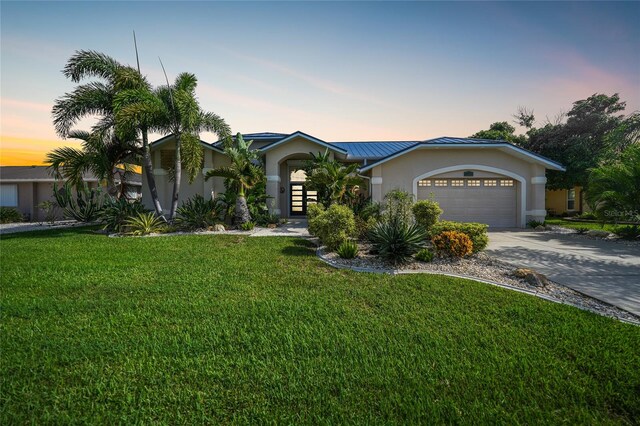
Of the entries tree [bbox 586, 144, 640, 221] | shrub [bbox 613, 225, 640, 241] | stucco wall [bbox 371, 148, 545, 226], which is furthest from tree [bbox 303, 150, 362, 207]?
shrub [bbox 613, 225, 640, 241]

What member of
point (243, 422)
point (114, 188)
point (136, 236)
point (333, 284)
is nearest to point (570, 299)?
point (333, 284)

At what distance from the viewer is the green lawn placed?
7.97ft

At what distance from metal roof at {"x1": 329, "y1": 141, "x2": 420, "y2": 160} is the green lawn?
12.4 metres

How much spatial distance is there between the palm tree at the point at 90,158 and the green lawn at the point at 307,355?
8713 millimetres

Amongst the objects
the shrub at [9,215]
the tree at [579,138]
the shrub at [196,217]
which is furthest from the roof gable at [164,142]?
the tree at [579,138]

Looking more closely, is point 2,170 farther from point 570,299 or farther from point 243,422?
point 570,299

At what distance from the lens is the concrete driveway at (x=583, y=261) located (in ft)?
17.1

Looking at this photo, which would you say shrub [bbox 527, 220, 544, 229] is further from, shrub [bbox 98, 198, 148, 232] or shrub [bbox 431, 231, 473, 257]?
shrub [bbox 98, 198, 148, 232]

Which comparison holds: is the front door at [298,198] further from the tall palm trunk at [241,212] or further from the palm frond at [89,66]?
the palm frond at [89,66]

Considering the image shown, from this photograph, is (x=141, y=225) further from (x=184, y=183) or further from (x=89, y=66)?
(x=89, y=66)

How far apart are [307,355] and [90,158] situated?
1441cm

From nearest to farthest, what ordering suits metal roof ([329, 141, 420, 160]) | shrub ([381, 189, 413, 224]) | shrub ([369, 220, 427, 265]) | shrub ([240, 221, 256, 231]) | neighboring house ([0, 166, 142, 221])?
shrub ([369, 220, 427, 265])
shrub ([381, 189, 413, 224])
shrub ([240, 221, 256, 231])
metal roof ([329, 141, 420, 160])
neighboring house ([0, 166, 142, 221])

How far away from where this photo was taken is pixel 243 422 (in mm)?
2301

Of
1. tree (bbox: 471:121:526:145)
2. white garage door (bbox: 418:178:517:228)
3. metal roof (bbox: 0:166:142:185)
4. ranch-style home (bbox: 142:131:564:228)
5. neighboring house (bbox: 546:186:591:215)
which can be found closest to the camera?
ranch-style home (bbox: 142:131:564:228)
